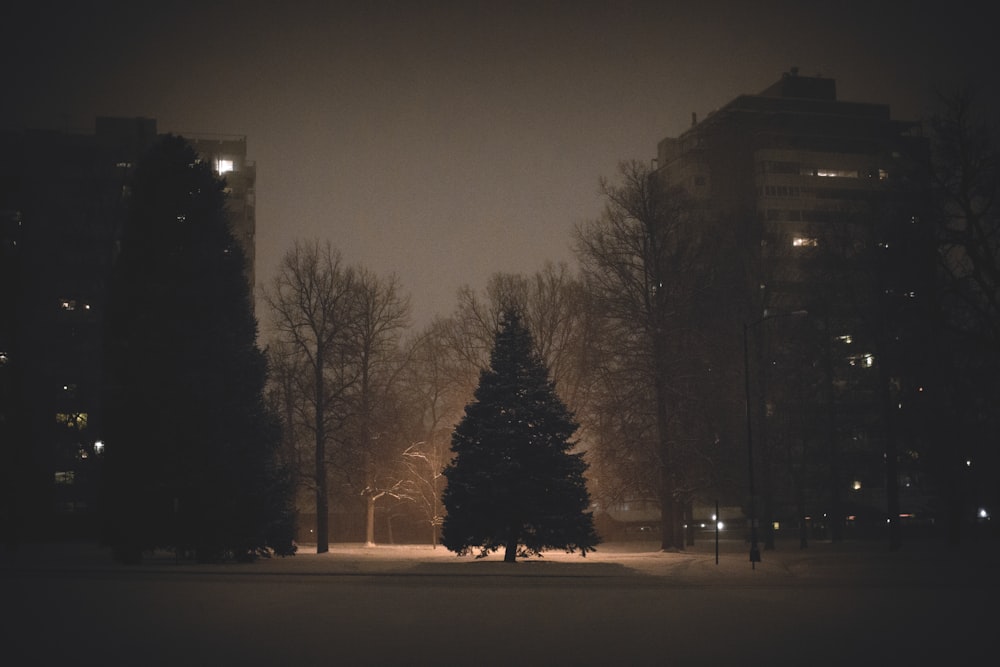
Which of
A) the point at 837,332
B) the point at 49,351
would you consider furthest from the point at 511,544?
the point at 49,351

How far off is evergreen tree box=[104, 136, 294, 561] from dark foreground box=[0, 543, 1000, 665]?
2.45 m

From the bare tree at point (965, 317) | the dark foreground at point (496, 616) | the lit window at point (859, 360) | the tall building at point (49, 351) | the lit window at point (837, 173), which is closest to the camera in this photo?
the dark foreground at point (496, 616)

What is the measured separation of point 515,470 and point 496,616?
19.3 meters

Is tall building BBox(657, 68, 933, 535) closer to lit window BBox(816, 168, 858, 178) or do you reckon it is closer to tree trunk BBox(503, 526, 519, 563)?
tree trunk BBox(503, 526, 519, 563)

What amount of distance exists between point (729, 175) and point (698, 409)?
71622 millimetres

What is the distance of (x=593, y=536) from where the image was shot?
129 feet

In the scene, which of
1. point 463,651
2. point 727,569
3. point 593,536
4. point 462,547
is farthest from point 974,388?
point 463,651

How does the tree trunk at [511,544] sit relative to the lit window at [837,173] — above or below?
below

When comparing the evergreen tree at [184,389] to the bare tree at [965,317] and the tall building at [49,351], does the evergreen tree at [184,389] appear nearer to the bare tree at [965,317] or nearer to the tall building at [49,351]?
the tall building at [49,351]

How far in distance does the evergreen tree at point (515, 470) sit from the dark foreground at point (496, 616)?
3.29 m

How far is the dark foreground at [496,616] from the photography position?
46.2 ft

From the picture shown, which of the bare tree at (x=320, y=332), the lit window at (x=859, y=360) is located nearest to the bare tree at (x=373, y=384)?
the bare tree at (x=320, y=332)

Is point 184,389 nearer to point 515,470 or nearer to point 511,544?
point 515,470

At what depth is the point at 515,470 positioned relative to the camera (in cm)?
3894
